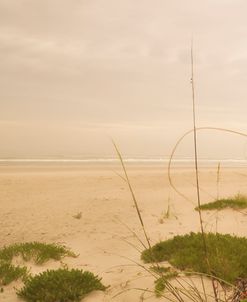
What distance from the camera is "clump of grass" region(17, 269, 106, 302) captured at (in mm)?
→ 5793

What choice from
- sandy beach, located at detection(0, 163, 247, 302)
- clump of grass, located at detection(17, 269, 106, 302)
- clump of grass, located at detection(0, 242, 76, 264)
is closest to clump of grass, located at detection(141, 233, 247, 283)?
sandy beach, located at detection(0, 163, 247, 302)

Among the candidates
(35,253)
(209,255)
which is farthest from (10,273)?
(209,255)

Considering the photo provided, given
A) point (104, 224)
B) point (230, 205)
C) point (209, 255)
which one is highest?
point (209, 255)

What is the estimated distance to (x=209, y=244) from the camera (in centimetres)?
706

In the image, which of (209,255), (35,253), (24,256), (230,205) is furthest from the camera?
(230,205)

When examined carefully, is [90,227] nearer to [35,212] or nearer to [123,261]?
[35,212]

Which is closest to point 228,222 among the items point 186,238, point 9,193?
point 186,238

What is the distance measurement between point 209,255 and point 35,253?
3.22m

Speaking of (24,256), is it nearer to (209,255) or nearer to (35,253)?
(35,253)

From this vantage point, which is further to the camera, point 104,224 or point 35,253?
point 104,224

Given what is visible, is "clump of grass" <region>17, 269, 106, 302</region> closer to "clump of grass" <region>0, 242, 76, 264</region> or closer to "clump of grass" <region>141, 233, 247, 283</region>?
"clump of grass" <region>141, 233, 247, 283</region>

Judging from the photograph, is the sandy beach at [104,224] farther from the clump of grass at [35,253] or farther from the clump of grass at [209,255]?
the clump of grass at [209,255]

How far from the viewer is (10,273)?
675 cm

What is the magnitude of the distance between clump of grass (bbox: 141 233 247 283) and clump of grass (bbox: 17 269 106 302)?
1.02 meters
